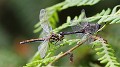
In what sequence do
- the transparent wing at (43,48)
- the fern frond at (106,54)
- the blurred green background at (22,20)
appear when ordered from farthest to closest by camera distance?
the blurred green background at (22,20), the transparent wing at (43,48), the fern frond at (106,54)

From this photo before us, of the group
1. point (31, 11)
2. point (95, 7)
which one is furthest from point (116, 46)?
point (31, 11)

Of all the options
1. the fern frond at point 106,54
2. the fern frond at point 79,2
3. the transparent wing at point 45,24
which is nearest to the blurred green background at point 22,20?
the fern frond at point 79,2

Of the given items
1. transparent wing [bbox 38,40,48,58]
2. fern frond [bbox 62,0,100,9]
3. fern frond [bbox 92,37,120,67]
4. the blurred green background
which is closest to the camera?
fern frond [bbox 92,37,120,67]

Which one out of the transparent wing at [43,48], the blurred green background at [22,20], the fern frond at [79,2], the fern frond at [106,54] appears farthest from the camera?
the blurred green background at [22,20]

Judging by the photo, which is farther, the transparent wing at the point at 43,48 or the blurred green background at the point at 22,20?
the blurred green background at the point at 22,20

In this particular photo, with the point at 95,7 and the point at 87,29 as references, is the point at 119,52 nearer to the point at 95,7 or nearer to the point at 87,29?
the point at 87,29

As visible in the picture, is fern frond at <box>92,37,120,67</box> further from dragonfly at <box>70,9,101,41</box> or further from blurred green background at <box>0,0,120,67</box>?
blurred green background at <box>0,0,120,67</box>

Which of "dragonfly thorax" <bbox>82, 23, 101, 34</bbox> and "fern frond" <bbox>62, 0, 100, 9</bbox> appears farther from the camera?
"fern frond" <bbox>62, 0, 100, 9</bbox>

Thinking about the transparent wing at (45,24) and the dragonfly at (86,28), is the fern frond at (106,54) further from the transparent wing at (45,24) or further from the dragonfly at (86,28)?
the transparent wing at (45,24)

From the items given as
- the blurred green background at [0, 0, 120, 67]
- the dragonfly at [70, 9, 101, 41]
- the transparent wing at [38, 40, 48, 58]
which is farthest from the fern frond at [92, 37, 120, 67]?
the blurred green background at [0, 0, 120, 67]

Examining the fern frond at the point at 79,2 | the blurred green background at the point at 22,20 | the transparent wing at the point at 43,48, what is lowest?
the transparent wing at the point at 43,48

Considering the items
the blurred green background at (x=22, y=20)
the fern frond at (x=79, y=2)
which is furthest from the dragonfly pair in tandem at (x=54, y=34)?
the blurred green background at (x=22, y=20)

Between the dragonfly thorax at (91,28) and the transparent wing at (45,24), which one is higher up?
the transparent wing at (45,24)
